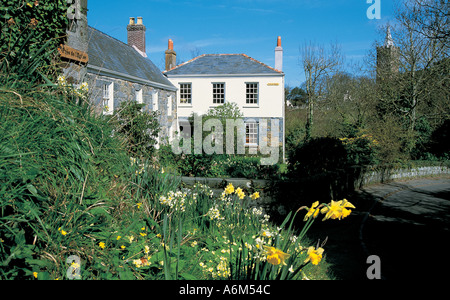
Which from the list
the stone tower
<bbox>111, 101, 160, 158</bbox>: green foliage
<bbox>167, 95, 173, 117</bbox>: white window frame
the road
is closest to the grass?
<bbox>111, 101, 160, 158</bbox>: green foliage

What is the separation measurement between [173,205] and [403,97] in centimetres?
2276

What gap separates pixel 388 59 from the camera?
893 inches

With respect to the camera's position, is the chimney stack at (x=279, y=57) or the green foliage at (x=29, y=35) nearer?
the green foliage at (x=29, y=35)

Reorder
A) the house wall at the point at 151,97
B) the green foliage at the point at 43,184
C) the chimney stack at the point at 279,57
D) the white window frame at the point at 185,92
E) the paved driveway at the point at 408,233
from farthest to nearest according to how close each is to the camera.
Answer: the white window frame at the point at 185,92, the chimney stack at the point at 279,57, the house wall at the point at 151,97, the paved driveway at the point at 408,233, the green foliage at the point at 43,184

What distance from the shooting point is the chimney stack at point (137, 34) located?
23453 mm

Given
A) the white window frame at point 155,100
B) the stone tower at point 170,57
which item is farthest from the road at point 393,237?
the stone tower at point 170,57

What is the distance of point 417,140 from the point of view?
839 inches

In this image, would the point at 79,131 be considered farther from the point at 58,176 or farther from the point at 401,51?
the point at 401,51

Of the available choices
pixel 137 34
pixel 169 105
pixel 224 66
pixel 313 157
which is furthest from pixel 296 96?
pixel 313 157

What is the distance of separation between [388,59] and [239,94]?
10.2 m

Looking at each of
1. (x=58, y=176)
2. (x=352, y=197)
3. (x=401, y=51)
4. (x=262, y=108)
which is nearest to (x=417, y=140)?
(x=401, y=51)

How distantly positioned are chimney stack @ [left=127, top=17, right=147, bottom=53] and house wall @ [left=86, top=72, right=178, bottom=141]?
3.94 meters

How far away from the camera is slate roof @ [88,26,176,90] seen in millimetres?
15539

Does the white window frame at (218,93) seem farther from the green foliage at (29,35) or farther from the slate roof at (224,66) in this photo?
the green foliage at (29,35)
